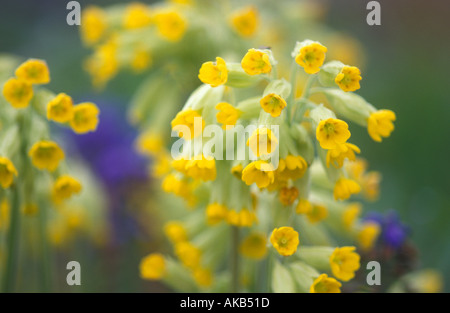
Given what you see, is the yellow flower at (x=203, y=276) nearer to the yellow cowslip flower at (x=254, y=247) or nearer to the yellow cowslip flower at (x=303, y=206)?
the yellow cowslip flower at (x=254, y=247)

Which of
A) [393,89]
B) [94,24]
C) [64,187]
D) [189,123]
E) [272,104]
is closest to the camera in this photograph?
[272,104]

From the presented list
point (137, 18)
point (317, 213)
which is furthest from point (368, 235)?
point (137, 18)

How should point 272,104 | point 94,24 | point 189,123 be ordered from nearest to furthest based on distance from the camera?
point 272,104, point 189,123, point 94,24

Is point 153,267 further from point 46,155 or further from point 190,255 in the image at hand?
point 46,155

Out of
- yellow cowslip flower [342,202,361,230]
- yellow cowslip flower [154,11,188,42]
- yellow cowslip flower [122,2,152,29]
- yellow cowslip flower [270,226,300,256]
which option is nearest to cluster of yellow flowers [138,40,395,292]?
yellow cowslip flower [270,226,300,256]

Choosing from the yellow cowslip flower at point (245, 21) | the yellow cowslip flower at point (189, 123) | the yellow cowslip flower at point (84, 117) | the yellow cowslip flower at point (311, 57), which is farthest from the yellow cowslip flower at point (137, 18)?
the yellow cowslip flower at point (311, 57)

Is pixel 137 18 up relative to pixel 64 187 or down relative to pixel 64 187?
up

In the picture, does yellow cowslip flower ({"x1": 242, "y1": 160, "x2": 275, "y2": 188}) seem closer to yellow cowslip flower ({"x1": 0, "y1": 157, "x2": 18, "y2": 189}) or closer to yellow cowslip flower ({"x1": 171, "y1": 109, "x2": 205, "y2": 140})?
yellow cowslip flower ({"x1": 171, "y1": 109, "x2": 205, "y2": 140})

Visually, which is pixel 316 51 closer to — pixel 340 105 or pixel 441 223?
pixel 340 105
